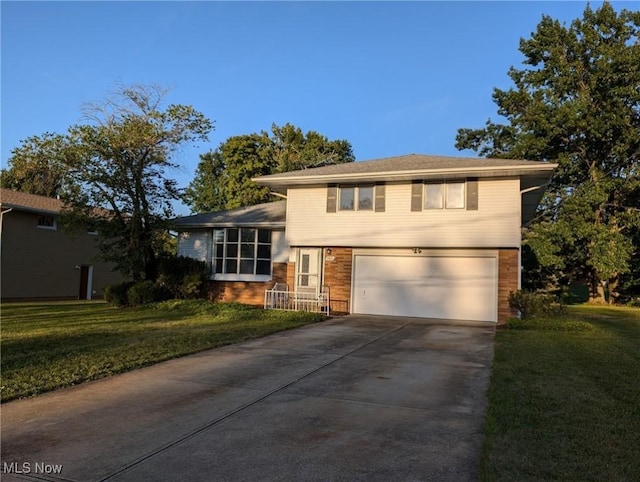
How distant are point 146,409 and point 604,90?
26.9m

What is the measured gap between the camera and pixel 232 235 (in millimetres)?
19188

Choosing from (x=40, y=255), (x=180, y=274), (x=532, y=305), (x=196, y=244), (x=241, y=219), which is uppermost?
(x=241, y=219)

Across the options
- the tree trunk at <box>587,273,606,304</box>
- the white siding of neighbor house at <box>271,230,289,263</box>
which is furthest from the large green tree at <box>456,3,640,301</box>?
the white siding of neighbor house at <box>271,230,289,263</box>

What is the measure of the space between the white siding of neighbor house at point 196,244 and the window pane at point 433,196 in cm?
894

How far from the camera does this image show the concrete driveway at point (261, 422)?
3.94 m

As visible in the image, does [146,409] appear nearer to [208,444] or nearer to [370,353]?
[208,444]

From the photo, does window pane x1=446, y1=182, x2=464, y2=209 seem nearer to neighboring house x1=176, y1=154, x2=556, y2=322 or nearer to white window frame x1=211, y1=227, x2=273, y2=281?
neighboring house x1=176, y1=154, x2=556, y2=322

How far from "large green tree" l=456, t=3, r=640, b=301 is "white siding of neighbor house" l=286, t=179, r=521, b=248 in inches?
379

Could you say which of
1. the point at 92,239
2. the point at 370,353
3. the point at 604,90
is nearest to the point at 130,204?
the point at 92,239

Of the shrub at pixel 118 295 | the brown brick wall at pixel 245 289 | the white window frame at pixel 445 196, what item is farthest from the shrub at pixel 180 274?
the white window frame at pixel 445 196

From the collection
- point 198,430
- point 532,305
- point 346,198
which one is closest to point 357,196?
point 346,198

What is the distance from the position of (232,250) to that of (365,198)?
6075mm

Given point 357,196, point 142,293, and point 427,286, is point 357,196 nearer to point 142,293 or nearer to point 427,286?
point 427,286

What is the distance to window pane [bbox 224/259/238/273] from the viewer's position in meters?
19.1
